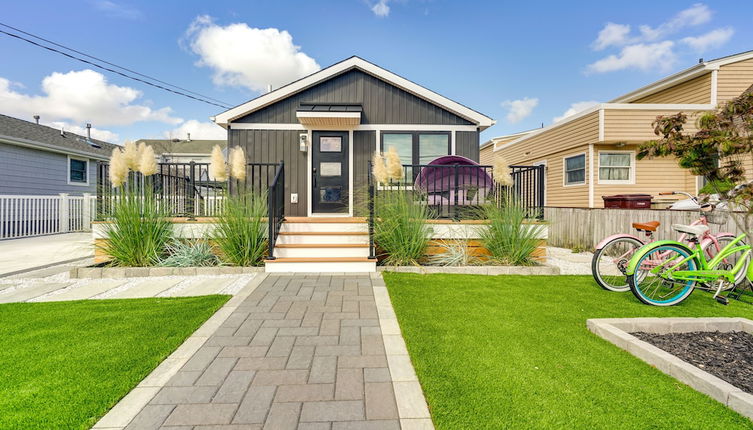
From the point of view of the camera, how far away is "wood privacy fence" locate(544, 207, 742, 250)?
21.0 feet

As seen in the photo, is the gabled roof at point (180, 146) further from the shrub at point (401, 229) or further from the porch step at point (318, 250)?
the shrub at point (401, 229)

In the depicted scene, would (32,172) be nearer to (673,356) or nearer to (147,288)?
(147,288)

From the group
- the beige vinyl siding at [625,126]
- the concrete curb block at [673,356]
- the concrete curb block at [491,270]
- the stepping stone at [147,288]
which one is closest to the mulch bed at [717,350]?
the concrete curb block at [673,356]

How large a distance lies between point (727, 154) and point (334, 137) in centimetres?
682

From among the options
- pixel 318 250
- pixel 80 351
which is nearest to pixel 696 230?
pixel 318 250

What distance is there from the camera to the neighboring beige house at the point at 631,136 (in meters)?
9.12

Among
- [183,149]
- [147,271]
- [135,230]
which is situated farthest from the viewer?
[183,149]

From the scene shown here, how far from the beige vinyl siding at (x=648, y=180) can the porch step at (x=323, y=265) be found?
27.2ft

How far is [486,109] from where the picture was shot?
7.75m

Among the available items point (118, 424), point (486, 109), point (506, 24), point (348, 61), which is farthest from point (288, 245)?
point (506, 24)

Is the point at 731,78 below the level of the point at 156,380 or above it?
above

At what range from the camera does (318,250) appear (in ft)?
16.7

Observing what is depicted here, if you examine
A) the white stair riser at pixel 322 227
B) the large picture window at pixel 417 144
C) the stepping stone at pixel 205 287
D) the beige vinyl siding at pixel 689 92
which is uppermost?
the beige vinyl siding at pixel 689 92

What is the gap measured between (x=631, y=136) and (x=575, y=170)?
5.58ft
